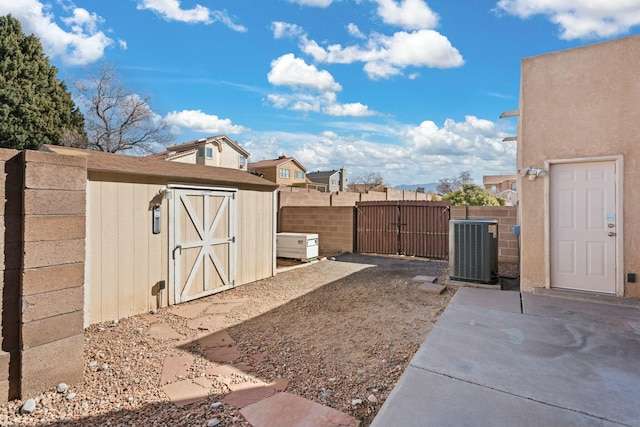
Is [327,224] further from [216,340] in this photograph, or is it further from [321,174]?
[321,174]

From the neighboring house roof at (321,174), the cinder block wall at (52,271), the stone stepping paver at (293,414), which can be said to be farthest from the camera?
the neighboring house roof at (321,174)

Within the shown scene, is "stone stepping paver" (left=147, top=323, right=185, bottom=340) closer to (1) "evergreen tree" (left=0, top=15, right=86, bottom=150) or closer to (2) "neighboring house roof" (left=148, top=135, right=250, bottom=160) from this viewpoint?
(2) "neighboring house roof" (left=148, top=135, right=250, bottom=160)

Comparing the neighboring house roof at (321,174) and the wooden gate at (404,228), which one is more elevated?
the neighboring house roof at (321,174)

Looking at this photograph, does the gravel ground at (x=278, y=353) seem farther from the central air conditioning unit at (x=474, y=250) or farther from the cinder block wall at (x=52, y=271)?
the central air conditioning unit at (x=474, y=250)

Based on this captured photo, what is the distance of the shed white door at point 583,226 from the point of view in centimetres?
448

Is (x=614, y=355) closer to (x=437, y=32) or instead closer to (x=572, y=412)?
(x=572, y=412)

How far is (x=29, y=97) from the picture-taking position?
19.6m

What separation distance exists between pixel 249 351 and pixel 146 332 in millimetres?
1538

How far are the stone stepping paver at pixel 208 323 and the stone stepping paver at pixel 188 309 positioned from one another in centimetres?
19

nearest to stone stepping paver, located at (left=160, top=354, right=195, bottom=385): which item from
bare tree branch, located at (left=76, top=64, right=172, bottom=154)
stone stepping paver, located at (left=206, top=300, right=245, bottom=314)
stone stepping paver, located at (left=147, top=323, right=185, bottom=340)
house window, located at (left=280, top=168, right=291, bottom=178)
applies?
stone stepping paver, located at (left=147, top=323, right=185, bottom=340)

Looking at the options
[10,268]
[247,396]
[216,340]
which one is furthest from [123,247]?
[247,396]

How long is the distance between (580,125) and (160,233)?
6401 millimetres

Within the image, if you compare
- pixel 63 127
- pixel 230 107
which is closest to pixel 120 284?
pixel 230 107

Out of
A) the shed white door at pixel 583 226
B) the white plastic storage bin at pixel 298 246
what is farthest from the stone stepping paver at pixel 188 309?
the shed white door at pixel 583 226
